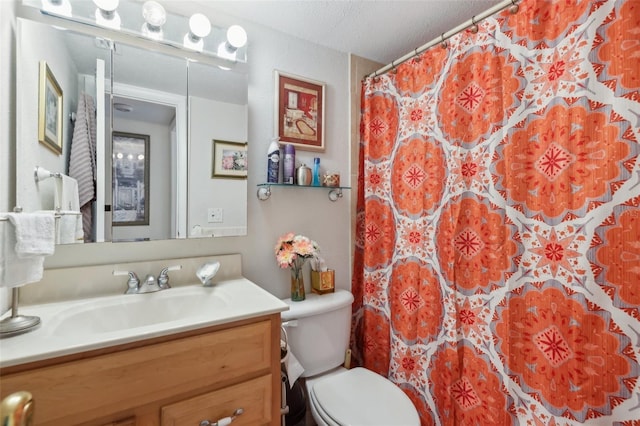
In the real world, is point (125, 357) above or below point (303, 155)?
below

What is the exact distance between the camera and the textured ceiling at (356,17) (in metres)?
1.37

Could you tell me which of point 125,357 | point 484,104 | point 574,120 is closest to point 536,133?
point 574,120

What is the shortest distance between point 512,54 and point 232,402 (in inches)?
63.3

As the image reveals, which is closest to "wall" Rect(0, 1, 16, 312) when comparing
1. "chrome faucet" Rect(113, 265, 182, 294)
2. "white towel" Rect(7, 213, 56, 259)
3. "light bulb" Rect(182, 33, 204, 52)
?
"white towel" Rect(7, 213, 56, 259)

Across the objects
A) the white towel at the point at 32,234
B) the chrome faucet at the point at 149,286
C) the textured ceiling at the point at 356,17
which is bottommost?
the chrome faucet at the point at 149,286

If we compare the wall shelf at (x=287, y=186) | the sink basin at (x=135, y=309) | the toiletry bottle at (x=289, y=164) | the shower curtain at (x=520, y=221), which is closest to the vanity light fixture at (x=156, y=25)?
the toiletry bottle at (x=289, y=164)

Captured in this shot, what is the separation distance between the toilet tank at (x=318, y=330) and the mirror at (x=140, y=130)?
0.50m

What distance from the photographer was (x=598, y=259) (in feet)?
3.03

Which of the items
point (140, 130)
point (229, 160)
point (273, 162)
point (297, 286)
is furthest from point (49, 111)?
point (297, 286)

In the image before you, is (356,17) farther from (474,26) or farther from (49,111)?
(49,111)

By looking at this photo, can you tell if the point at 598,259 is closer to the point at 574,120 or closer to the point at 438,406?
the point at 574,120

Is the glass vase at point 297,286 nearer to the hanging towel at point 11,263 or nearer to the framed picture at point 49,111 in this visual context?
the hanging towel at point 11,263

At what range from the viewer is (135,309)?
1.11 m

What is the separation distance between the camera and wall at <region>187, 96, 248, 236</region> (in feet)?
4.39
